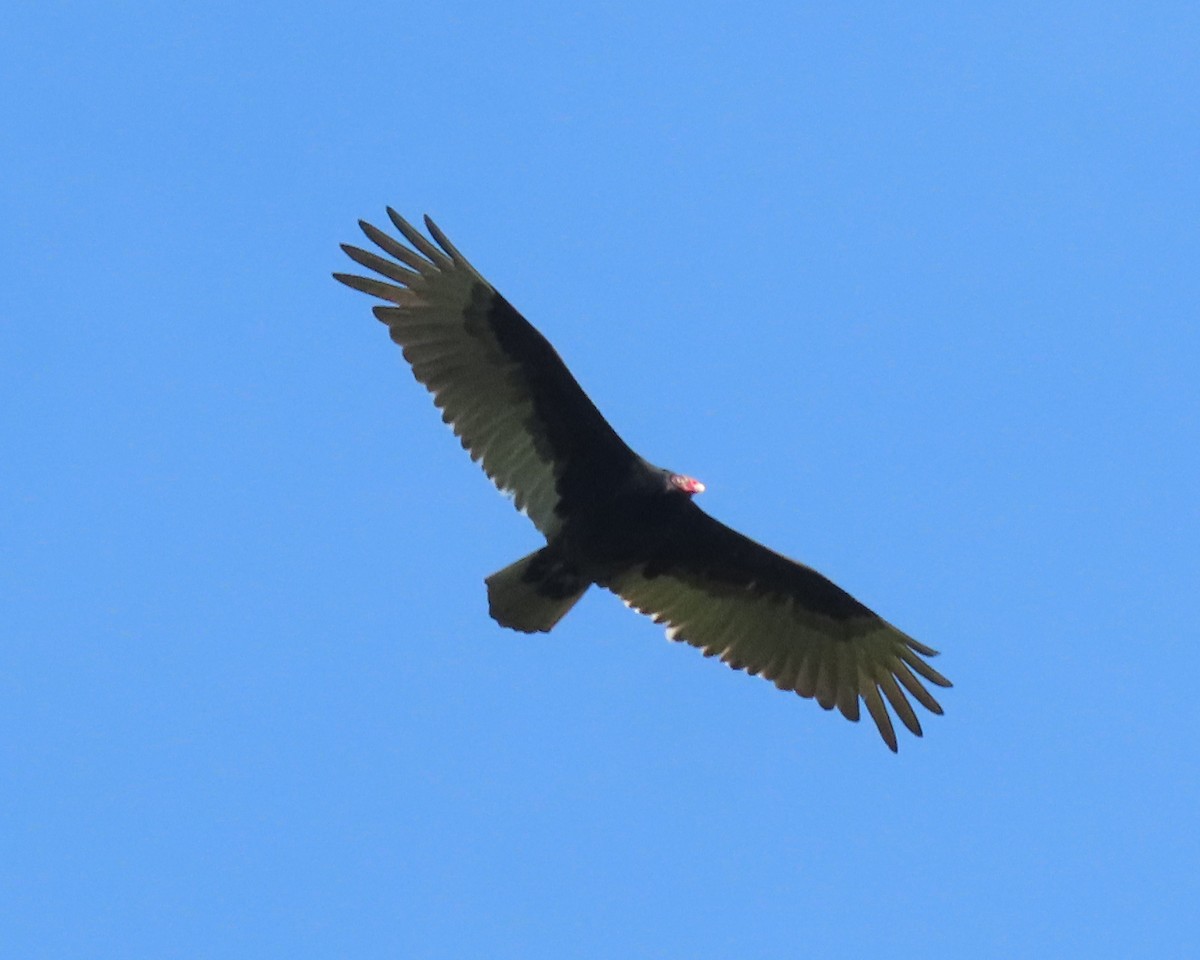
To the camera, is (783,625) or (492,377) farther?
(783,625)

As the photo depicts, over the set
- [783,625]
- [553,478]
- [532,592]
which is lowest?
[532,592]

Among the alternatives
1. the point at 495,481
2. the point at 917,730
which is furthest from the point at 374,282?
the point at 917,730

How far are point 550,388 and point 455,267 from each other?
85 cm

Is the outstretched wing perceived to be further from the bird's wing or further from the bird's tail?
the bird's wing

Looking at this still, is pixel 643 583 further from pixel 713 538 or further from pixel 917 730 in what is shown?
pixel 917 730

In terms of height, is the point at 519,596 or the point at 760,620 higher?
the point at 760,620

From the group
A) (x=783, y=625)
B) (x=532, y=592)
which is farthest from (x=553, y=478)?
(x=783, y=625)

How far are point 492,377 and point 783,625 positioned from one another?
225 centimetres

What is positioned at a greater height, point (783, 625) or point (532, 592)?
point (783, 625)

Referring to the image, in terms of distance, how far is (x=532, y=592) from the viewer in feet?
36.9

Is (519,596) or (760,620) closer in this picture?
(519,596)

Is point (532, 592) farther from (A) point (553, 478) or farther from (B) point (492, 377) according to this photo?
(B) point (492, 377)

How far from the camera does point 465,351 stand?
11.4 m

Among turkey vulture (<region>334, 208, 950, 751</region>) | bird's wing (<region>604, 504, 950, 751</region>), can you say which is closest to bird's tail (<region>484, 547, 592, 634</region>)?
turkey vulture (<region>334, 208, 950, 751</region>)
